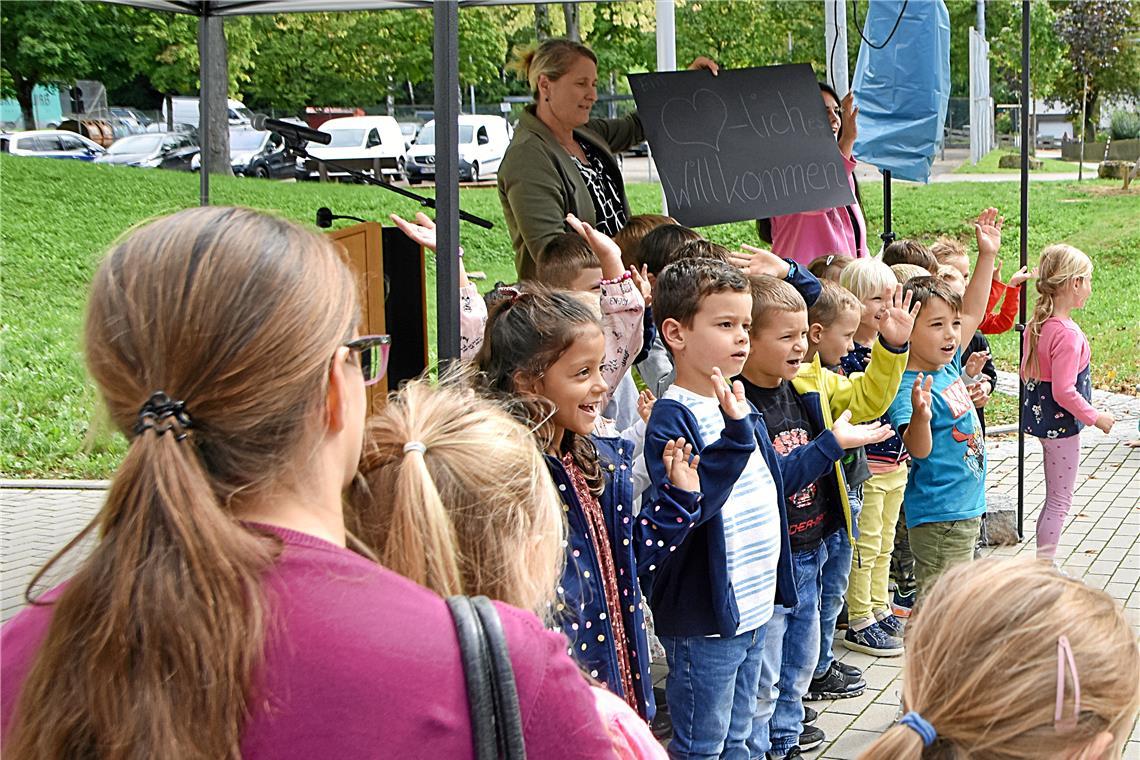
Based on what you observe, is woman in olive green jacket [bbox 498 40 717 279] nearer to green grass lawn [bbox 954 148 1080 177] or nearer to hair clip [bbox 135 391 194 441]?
hair clip [bbox 135 391 194 441]

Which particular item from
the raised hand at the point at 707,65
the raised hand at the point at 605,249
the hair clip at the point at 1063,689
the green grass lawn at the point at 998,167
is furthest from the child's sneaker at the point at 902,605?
the green grass lawn at the point at 998,167

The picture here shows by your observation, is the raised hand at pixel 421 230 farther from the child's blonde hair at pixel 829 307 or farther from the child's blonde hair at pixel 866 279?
the child's blonde hair at pixel 866 279

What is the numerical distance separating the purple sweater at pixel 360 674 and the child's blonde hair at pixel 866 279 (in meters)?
3.53

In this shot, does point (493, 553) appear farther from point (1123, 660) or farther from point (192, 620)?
point (1123, 660)

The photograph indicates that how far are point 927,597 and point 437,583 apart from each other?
2.27ft

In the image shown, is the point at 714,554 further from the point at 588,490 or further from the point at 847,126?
the point at 847,126

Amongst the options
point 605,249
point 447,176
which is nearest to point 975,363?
point 605,249

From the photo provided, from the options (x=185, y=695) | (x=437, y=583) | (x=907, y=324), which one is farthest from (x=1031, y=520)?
(x=185, y=695)

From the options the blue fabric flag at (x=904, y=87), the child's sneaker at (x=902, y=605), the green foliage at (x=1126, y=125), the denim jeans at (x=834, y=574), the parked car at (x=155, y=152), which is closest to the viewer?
the denim jeans at (x=834, y=574)

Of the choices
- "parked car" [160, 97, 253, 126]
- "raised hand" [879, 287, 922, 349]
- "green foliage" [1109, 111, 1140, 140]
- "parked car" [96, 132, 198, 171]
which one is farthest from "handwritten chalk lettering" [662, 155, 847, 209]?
"green foliage" [1109, 111, 1140, 140]

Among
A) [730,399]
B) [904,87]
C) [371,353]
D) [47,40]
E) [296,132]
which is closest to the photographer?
[371,353]

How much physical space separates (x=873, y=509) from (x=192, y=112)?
28.1 m

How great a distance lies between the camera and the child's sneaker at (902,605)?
195 inches

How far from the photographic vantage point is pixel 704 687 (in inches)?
122
